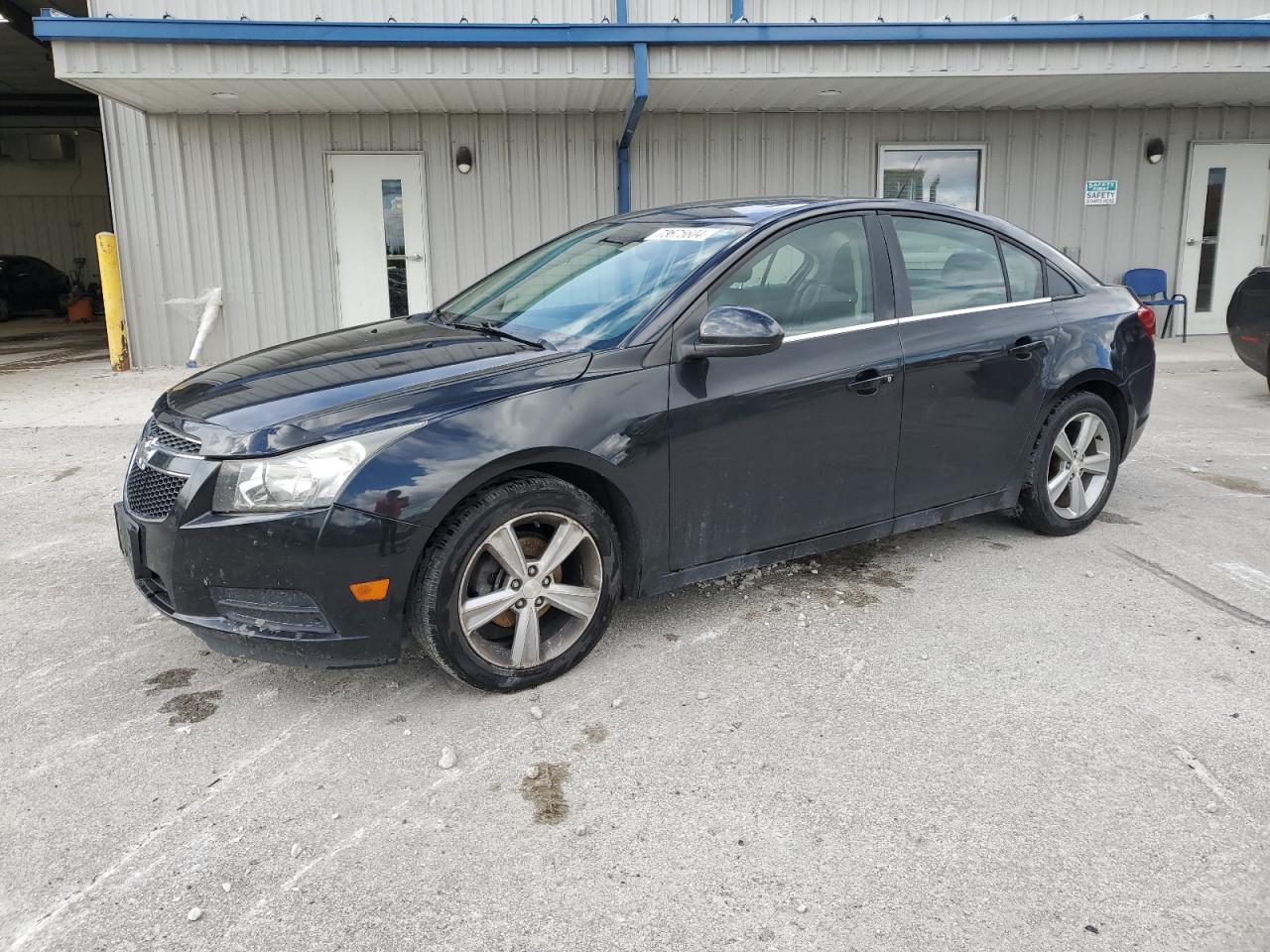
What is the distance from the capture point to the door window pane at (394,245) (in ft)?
37.0

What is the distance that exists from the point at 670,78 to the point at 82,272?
72.5 ft

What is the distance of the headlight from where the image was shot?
2.90 meters

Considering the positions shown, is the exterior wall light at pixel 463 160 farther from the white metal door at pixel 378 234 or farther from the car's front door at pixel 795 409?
the car's front door at pixel 795 409

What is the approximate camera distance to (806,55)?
30.9 feet

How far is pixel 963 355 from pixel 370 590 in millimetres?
2575

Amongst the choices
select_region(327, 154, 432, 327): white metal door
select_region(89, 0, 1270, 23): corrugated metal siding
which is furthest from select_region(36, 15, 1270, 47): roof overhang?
select_region(327, 154, 432, 327): white metal door

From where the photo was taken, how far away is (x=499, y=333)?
376 centimetres

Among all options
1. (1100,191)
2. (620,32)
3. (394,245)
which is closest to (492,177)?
(394,245)

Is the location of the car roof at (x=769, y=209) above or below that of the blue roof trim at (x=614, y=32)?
below

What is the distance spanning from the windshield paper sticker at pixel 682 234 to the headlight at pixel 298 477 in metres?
1.55

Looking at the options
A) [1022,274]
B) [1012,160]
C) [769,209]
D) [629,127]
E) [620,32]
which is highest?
[620,32]

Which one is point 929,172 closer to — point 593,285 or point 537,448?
point 593,285

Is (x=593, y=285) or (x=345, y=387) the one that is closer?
(x=345, y=387)

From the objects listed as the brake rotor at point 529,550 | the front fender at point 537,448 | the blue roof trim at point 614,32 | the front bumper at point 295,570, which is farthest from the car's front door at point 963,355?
the blue roof trim at point 614,32
